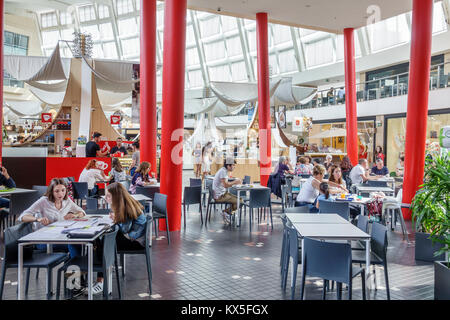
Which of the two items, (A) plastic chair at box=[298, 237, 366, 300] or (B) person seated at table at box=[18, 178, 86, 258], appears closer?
(A) plastic chair at box=[298, 237, 366, 300]

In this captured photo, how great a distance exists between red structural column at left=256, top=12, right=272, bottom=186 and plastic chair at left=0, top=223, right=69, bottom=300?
773 centimetres

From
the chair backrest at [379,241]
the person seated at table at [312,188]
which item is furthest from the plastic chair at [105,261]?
the person seated at table at [312,188]

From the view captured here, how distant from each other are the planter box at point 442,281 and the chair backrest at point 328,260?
896 millimetres

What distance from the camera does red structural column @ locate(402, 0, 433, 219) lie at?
24.6 feet

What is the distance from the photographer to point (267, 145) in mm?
10984

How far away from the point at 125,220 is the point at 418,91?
6.22 metres

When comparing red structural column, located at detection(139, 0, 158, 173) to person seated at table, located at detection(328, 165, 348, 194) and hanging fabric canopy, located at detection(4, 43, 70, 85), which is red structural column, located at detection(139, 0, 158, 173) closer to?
person seated at table, located at detection(328, 165, 348, 194)

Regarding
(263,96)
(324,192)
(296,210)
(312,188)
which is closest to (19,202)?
(296,210)

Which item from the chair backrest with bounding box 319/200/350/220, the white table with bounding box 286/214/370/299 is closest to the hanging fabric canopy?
the chair backrest with bounding box 319/200/350/220

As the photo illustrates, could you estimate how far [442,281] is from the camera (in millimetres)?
3371

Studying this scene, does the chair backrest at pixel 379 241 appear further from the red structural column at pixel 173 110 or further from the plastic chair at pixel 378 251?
the red structural column at pixel 173 110

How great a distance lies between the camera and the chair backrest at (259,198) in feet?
21.6
